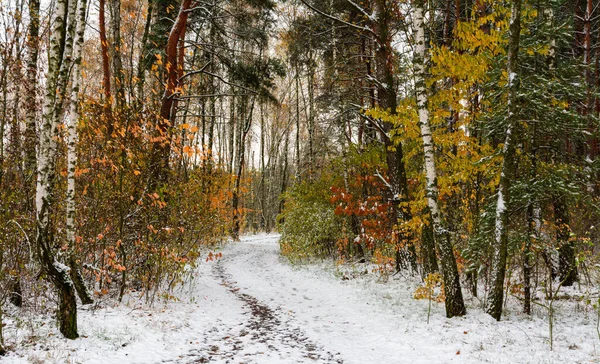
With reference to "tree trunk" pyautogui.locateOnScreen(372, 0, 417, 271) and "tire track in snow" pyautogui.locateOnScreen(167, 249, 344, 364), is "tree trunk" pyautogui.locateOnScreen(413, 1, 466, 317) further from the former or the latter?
"tire track in snow" pyautogui.locateOnScreen(167, 249, 344, 364)

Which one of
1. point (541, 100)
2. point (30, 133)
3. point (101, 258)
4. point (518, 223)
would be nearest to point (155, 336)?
point (101, 258)

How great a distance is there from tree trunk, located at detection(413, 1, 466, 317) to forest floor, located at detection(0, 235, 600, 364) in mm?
439

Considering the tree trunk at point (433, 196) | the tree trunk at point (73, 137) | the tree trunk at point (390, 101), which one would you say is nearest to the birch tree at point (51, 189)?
the tree trunk at point (73, 137)

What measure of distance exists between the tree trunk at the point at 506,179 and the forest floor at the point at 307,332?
Result: 51cm

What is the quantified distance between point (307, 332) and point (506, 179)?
4.49 meters

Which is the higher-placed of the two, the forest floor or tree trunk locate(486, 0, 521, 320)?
tree trunk locate(486, 0, 521, 320)

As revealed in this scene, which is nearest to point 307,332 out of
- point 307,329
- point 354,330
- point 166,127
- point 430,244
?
point 307,329

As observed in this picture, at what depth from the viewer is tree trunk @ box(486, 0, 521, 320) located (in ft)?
20.0

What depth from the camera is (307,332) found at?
262 inches

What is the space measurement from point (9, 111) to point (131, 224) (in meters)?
2.91

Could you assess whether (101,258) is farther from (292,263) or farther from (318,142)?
(318,142)

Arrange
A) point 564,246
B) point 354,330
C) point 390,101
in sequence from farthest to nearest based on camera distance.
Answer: point 390,101 → point 564,246 → point 354,330

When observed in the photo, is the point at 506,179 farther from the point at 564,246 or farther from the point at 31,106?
the point at 31,106

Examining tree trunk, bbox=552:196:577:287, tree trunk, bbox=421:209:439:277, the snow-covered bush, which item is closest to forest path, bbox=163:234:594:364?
tree trunk, bbox=421:209:439:277
